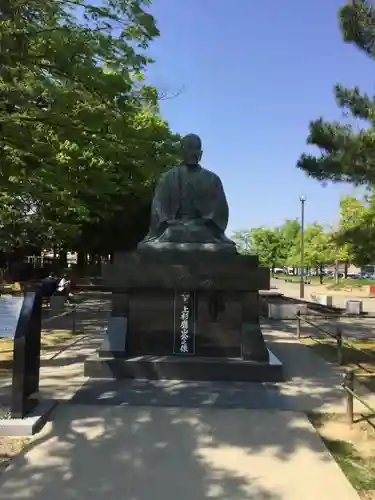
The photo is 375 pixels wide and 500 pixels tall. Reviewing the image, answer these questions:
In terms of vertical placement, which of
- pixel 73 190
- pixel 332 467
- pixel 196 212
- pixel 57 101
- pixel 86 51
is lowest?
pixel 332 467

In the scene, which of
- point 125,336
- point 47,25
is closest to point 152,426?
point 125,336

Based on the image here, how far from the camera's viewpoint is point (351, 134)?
9.90 m

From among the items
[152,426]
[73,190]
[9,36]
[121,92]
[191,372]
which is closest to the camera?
[152,426]

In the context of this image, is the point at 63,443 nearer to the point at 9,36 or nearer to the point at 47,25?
the point at 9,36

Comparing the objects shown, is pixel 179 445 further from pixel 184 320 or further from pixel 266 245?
pixel 266 245

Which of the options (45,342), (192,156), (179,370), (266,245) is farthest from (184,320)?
(266,245)

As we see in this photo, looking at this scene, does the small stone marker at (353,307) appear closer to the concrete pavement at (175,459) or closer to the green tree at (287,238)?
the concrete pavement at (175,459)

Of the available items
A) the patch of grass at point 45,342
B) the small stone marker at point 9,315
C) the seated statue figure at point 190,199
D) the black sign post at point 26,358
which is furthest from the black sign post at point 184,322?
the patch of grass at point 45,342

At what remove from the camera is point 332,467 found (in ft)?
14.7

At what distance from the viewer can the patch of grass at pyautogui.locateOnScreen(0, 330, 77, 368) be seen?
370 inches

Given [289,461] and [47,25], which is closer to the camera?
[289,461]

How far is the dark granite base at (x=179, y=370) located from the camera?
741 cm

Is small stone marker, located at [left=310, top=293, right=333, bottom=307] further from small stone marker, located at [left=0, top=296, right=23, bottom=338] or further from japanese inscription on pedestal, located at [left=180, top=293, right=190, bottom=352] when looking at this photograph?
small stone marker, located at [left=0, top=296, right=23, bottom=338]

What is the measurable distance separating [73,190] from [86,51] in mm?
3631
